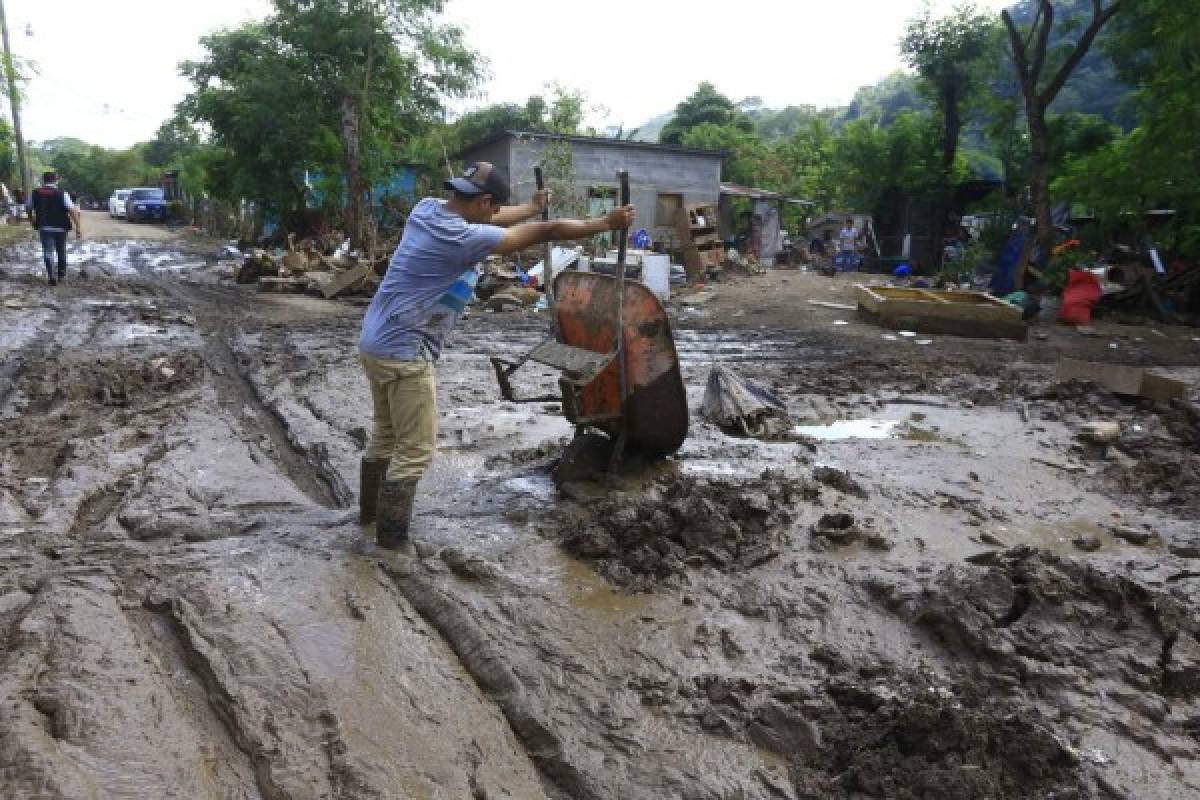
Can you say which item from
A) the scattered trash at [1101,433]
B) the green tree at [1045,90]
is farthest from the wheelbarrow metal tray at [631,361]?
the green tree at [1045,90]

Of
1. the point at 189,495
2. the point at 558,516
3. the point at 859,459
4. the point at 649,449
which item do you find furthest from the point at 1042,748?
the point at 189,495

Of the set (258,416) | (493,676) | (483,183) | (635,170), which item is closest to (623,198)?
(483,183)

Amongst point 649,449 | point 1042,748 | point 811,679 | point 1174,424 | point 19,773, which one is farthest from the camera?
point 1174,424

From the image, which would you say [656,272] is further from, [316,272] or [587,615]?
[587,615]

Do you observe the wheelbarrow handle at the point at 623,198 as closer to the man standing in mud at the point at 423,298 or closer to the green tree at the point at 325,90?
the man standing in mud at the point at 423,298

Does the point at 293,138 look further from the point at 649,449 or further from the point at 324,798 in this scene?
the point at 324,798

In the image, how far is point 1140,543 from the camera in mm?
4270

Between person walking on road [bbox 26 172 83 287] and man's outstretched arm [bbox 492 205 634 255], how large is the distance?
1142 cm

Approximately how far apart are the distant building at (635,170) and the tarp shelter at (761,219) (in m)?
1.66

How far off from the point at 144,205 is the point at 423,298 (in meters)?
42.8

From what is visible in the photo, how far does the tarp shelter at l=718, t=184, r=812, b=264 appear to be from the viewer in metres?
25.6

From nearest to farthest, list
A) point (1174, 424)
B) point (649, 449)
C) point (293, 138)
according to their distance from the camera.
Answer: point (649, 449) < point (1174, 424) < point (293, 138)

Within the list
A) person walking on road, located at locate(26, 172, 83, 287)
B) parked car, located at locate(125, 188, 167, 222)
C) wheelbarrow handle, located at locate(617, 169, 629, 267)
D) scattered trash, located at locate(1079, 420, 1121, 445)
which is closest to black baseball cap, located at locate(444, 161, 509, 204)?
wheelbarrow handle, located at locate(617, 169, 629, 267)

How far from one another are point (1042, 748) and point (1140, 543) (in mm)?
2394
